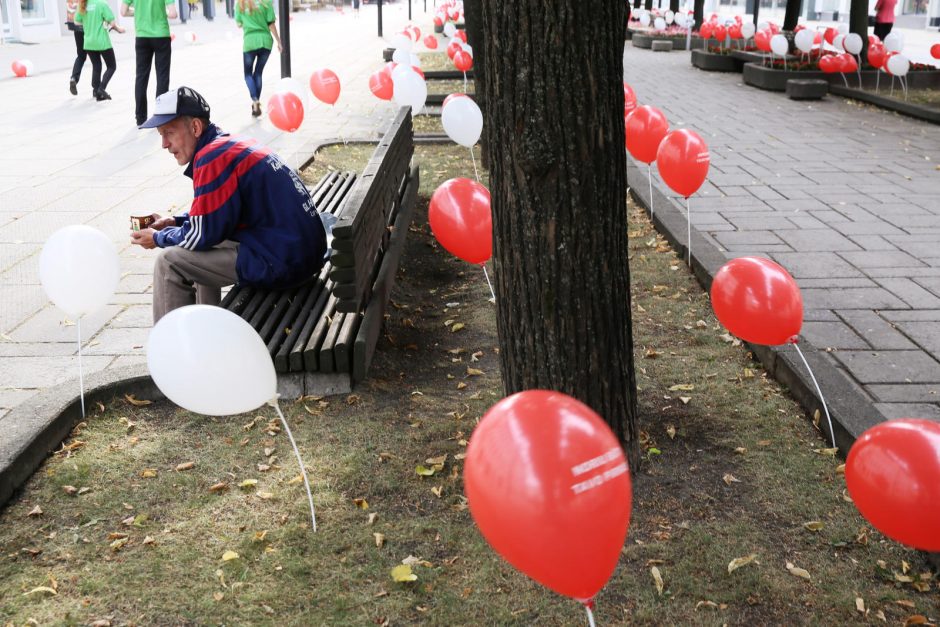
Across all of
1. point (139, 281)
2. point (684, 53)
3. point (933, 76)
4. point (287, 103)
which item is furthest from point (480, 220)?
point (684, 53)

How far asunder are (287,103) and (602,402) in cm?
776

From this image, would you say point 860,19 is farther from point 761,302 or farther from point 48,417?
→ point 48,417

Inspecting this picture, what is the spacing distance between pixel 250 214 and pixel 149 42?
829 centimetres

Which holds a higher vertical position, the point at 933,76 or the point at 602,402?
the point at 933,76

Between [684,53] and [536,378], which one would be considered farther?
[684,53]

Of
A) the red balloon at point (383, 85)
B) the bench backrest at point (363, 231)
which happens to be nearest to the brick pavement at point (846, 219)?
the bench backrest at point (363, 231)

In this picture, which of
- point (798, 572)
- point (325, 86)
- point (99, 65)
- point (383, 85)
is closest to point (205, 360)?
point (798, 572)

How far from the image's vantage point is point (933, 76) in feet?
53.0

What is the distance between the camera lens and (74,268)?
4352 mm

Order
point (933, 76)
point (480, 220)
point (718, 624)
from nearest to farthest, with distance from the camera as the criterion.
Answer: point (718, 624) < point (480, 220) < point (933, 76)

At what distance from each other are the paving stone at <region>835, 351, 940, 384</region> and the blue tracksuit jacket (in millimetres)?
2906

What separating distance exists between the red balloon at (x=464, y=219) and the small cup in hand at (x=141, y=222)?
1619 mm

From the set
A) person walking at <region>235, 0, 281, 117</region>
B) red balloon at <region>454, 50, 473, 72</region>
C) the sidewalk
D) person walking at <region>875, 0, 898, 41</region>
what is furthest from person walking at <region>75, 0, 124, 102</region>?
person walking at <region>875, 0, 898, 41</region>

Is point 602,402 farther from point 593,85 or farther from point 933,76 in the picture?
point 933,76
